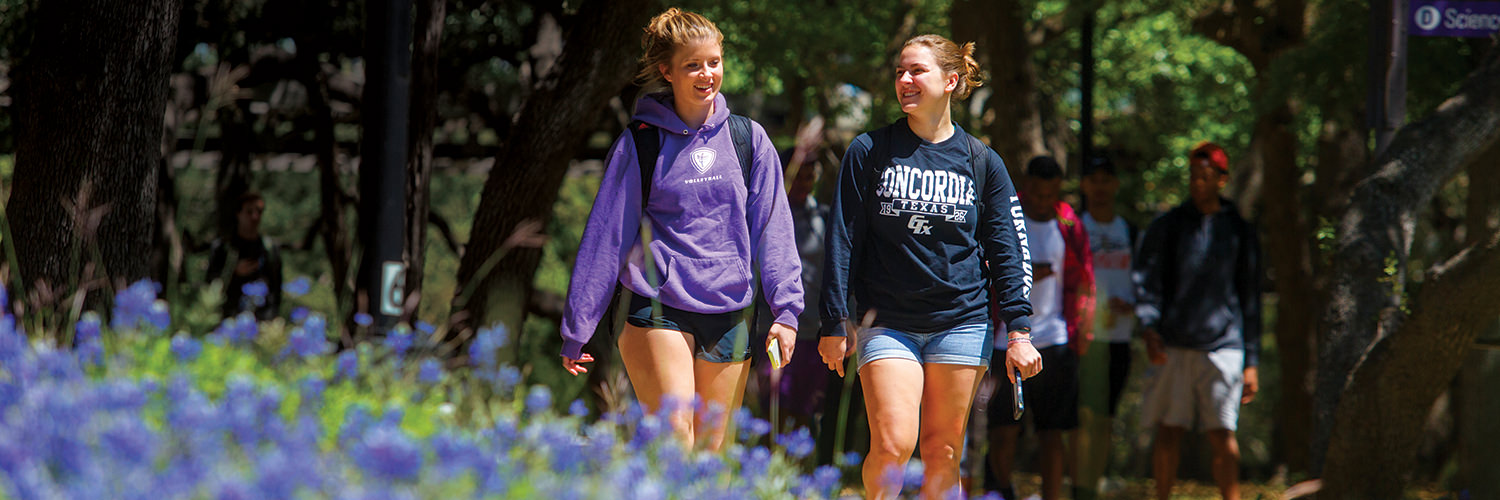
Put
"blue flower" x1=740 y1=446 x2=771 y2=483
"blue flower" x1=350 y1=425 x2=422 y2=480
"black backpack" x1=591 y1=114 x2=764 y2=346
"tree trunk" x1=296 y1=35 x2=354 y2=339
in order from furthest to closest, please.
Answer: "tree trunk" x1=296 y1=35 x2=354 y2=339 < "black backpack" x1=591 y1=114 x2=764 y2=346 < "blue flower" x1=740 y1=446 x2=771 y2=483 < "blue flower" x1=350 y1=425 x2=422 y2=480

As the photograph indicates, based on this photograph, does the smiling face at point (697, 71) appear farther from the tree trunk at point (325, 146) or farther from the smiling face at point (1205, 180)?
the tree trunk at point (325, 146)

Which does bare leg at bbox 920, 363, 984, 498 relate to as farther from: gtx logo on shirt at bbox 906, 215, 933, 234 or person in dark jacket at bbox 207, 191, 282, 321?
person in dark jacket at bbox 207, 191, 282, 321

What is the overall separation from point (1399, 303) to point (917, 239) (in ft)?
9.92

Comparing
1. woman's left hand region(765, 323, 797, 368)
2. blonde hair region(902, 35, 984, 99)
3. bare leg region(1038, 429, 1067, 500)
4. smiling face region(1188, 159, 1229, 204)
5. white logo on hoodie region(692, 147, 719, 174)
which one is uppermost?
blonde hair region(902, 35, 984, 99)

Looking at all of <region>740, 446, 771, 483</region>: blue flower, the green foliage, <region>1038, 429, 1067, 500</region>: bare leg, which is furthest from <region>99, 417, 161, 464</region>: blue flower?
the green foliage

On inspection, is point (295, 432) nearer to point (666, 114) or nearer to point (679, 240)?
point (679, 240)

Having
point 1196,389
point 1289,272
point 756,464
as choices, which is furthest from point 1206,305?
point 1289,272

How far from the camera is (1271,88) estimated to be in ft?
33.8

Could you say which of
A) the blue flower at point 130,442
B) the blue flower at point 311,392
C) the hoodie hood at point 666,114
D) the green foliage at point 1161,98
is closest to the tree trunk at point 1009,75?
the green foliage at point 1161,98

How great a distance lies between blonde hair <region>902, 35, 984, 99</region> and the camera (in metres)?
4.32

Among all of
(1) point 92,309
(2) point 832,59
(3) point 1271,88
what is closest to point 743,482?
(1) point 92,309

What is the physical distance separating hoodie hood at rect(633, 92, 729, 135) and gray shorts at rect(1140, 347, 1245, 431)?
135 inches

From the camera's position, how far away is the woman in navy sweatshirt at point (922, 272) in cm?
423

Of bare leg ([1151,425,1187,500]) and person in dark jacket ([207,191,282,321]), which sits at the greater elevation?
person in dark jacket ([207,191,282,321])
